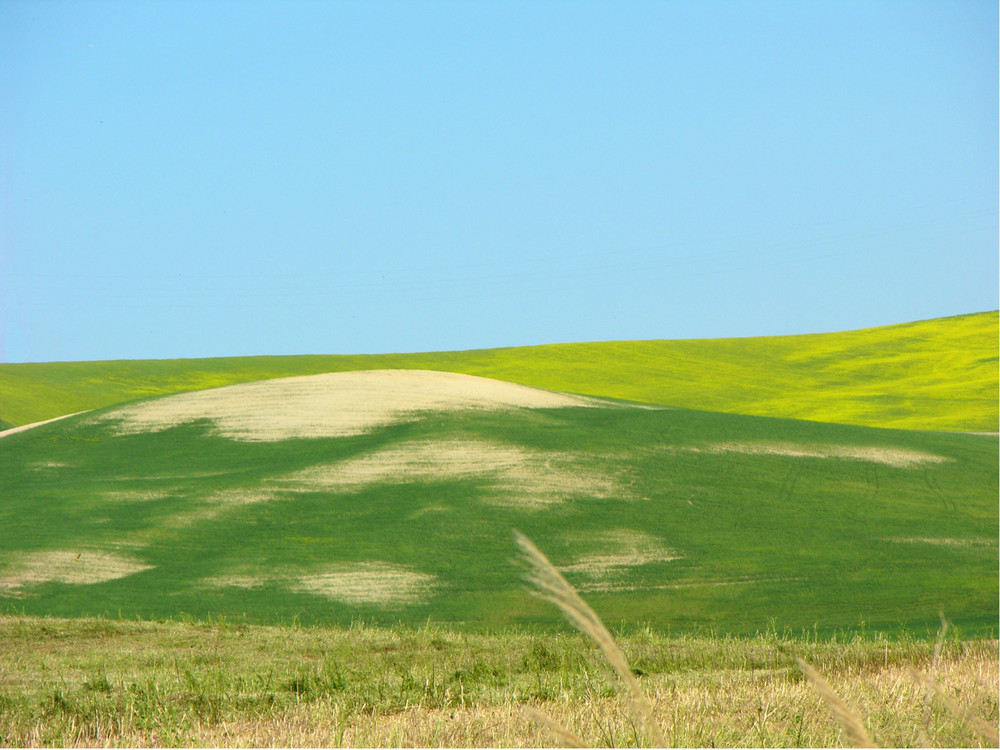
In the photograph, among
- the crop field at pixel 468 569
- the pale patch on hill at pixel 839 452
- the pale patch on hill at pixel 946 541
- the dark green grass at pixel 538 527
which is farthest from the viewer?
the pale patch on hill at pixel 839 452

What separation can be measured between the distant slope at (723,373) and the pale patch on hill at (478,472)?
76.9 feet

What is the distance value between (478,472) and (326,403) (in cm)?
896

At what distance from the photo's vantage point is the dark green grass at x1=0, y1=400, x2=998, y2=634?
1284cm

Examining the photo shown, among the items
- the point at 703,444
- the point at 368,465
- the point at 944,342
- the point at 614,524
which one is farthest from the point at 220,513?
the point at 944,342

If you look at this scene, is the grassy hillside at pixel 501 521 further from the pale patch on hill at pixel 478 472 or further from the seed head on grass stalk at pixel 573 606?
the seed head on grass stalk at pixel 573 606

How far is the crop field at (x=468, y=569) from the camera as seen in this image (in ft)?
20.3

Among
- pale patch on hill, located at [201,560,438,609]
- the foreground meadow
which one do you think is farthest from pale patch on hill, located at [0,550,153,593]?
the foreground meadow

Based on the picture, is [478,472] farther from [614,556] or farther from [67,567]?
[67,567]

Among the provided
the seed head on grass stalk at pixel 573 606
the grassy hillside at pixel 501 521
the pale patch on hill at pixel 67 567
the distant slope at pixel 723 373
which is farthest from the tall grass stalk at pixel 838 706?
the distant slope at pixel 723 373

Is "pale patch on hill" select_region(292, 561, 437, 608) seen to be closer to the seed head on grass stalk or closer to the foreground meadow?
the foreground meadow

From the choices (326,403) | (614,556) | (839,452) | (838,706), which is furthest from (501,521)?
(838,706)

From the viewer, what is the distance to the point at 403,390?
28.2m

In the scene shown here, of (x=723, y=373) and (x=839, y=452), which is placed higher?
(x=723, y=373)

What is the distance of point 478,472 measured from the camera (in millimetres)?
19469
